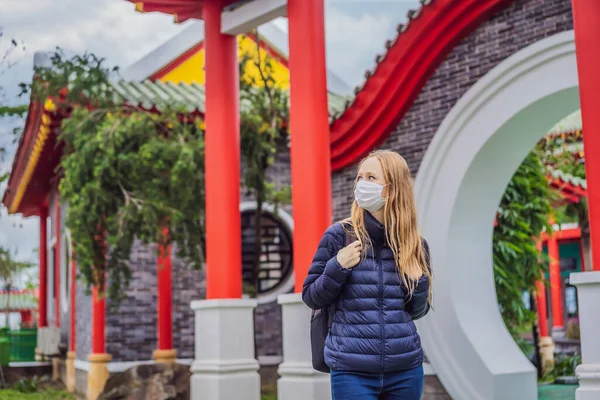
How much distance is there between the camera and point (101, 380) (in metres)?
9.96

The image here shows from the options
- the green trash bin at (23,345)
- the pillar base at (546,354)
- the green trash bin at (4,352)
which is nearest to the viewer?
the pillar base at (546,354)

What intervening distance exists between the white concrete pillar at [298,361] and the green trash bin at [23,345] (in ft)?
36.3

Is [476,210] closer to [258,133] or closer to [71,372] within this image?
[258,133]

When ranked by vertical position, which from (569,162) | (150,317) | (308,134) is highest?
(569,162)

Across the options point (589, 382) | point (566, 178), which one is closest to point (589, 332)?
point (589, 382)

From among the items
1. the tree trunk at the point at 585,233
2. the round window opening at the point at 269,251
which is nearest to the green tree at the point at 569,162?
the tree trunk at the point at 585,233

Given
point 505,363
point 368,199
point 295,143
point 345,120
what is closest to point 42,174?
point 345,120

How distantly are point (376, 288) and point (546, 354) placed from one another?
9.79 metres

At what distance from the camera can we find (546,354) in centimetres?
1184

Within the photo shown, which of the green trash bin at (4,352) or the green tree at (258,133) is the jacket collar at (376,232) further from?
the green trash bin at (4,352)

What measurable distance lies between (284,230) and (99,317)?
2.60m

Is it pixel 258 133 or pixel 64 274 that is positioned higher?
pixel 258 133

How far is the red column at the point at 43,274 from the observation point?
55.6 feet

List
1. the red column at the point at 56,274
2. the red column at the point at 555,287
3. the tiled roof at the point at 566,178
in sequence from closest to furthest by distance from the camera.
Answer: the tiled roof at the point at 566,178 < the red column at the point at 56,274 < the red column at the point at 555,287
